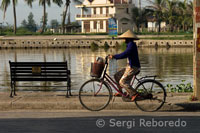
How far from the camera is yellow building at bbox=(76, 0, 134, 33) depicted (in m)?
98.3

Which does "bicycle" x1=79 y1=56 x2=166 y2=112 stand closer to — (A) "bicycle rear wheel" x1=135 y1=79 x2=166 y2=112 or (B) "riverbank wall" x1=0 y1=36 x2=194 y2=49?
(A) "bicycle rear wheel" x1=135 y1=79 x2=166 y2=112

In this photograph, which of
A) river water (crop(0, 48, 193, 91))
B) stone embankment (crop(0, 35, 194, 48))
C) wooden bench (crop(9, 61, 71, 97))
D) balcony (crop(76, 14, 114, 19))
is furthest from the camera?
balcony (crop(76, 14, 114, 19))

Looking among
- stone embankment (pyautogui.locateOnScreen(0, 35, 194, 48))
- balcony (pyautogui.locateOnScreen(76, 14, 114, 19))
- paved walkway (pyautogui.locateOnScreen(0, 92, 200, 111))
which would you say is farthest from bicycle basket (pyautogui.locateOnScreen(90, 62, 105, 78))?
balcony (pyautogui.locateOnScreen(76, 14, 114, 19))

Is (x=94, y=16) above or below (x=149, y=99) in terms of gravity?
above

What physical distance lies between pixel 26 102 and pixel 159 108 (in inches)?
126

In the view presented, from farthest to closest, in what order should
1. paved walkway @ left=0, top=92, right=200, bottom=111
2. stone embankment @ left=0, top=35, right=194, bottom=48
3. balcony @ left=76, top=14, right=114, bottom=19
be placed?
balcony @ left=76, top=14, right=114, bottom=19, stone embankment @ left=0, top=35, right=194, bottom=48, paved walkway @ left=0, top=92, right=200, bottom=111

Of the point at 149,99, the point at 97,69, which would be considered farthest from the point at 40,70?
the point at 149,99

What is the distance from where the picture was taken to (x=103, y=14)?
98.9m

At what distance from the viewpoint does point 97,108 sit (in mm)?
10656

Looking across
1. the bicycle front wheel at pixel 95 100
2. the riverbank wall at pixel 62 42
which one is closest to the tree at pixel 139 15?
the riverbank wall at pixel 62 42

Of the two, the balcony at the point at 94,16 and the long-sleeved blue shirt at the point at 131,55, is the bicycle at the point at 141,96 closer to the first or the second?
the long-sleeved blue shirt at the point at 131,55

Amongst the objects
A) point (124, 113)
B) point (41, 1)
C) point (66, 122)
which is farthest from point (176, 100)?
point (41, 1)

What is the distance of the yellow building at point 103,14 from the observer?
98312mm

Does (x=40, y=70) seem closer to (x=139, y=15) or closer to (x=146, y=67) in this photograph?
(x=146, y=67)
